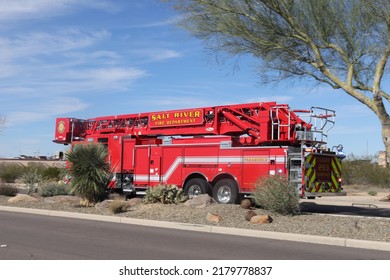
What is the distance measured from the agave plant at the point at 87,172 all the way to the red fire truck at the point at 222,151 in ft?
8.79

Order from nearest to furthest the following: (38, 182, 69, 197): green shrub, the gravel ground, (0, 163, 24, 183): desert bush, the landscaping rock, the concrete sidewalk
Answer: the gravel ground, the landscaping rock, (38, 182, 69, 197): green shrub, the concrete sidewalk, (0, 163, 24, 183): desert bush

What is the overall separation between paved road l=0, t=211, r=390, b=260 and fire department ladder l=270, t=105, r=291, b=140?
601cm


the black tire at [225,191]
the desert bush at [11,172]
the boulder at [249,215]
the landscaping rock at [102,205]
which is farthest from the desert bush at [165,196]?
the desert bush at [11,172]

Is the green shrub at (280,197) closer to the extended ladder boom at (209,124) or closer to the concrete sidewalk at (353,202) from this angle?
the extended ladder boom at (209,124)

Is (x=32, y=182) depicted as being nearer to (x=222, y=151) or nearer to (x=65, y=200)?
(x=65, y=200)

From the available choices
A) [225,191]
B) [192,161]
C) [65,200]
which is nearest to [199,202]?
[225,191]

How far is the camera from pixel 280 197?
13.6 metres

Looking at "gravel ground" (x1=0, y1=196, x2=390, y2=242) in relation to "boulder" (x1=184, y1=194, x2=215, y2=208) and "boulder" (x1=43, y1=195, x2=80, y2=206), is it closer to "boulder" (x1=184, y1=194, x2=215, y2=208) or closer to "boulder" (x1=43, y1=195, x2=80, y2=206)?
"boulder" (x1=184, y1=194, x2=215, y2=208)

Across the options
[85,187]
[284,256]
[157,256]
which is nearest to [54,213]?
[85,187]

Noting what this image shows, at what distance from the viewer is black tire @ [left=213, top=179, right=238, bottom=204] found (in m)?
17.1

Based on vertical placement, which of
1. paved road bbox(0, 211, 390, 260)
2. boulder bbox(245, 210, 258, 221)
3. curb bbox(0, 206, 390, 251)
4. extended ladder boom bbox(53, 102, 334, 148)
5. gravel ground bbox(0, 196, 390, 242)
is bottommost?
paved road bbox(0, 211, 390, 260)

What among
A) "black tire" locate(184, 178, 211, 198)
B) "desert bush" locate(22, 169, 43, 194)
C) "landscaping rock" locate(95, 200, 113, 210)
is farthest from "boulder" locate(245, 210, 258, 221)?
"desert bush" locate(22, 169, 43, 194)

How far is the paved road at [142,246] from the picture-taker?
8633 millimetres
